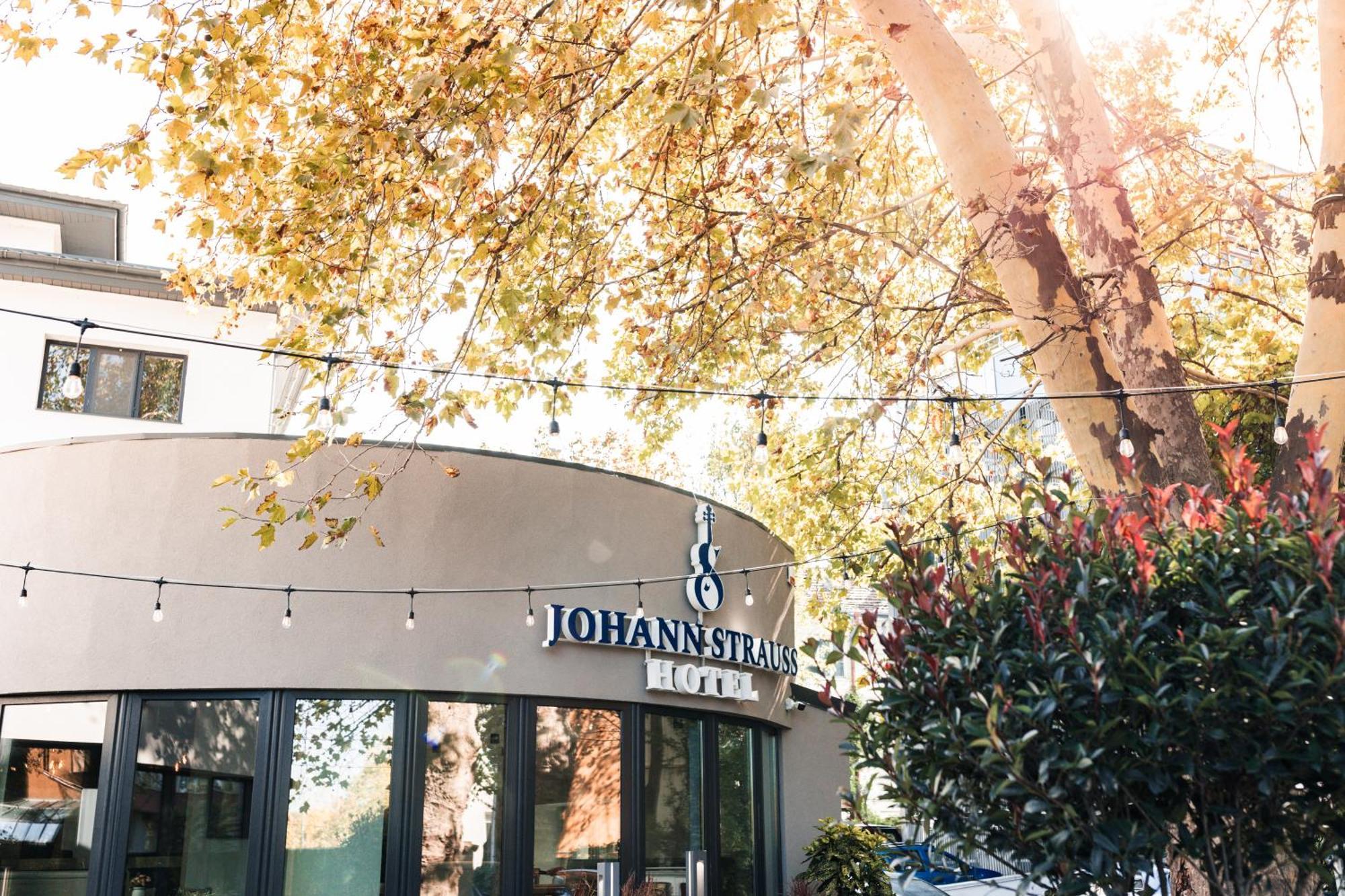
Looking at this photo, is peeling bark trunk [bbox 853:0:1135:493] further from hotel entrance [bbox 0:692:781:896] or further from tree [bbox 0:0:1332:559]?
hotel entrance [bbox 0:692:781:896]

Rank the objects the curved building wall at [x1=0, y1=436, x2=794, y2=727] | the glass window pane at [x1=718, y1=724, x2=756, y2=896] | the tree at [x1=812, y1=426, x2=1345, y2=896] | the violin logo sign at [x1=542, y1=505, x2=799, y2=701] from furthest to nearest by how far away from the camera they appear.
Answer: the glass window pane at [x1=718, y1=724, x2=756, y2=896]
the violin logo sign at [x1=542, y1=505, x2=799, y2=701]
the curved building wall at [x1=0, y1=436, x2=794, y2=727]
the tree at [x1=812, y1=426, x2=1345, y2=896]

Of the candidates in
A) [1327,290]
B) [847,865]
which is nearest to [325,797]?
[847,865]

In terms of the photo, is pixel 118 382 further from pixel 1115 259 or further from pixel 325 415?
pixel 1115 259

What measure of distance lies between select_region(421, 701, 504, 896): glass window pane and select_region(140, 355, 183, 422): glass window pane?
879 centimetres

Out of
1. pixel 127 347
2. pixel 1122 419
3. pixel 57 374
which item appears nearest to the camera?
pixel 1122 419

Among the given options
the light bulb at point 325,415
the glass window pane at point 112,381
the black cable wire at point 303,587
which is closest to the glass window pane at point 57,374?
the glass window pane at point 112,381

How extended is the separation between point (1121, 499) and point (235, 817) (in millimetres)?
6492

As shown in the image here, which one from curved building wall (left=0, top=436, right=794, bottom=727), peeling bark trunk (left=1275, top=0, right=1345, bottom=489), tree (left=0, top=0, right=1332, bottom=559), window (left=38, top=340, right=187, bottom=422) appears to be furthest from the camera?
window (left=38, top=340, right=187, bottom=422)

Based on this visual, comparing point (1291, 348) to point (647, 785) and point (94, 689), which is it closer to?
point (647, 785)

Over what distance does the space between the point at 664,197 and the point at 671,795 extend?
487 centimetres

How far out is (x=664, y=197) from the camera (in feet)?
27.8

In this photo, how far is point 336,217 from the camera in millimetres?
7449

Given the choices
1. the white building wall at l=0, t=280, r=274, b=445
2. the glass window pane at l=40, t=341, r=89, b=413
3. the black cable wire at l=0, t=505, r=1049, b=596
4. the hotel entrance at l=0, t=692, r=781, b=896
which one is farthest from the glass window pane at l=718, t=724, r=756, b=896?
the glass window pane at l=40, t=341, r=89, b=413

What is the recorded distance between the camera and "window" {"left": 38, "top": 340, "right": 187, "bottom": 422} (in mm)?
15016
